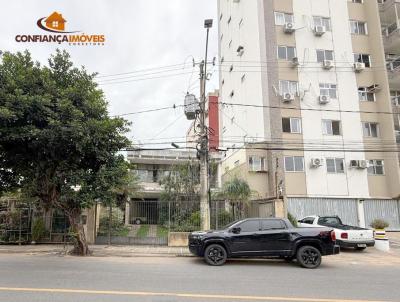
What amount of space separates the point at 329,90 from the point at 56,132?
20147 millimetres

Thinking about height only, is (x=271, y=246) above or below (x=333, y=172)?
below

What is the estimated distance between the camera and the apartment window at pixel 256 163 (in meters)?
24.2

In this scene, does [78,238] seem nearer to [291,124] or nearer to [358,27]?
[291,124]

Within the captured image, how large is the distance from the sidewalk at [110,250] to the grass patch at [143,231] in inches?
59.9

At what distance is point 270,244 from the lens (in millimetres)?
11523

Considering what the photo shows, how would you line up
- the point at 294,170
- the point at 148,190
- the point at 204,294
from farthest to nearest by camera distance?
the point at 148,190 < the point at 294,170 < the point at 204,294

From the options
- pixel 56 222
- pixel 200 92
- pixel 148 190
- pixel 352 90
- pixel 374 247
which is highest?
pixel 352 90

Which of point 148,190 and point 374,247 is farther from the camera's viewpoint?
point 148,190

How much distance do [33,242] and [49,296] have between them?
11.1m

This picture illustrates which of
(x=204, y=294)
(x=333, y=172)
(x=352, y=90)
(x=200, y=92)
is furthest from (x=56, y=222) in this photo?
(x=352, y=90)

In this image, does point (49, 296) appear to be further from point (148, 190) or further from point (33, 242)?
point (148, 190)

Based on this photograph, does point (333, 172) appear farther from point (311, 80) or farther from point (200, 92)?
point (200, 92)

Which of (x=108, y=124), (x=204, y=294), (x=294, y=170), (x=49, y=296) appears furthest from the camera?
(x=294, y=170)

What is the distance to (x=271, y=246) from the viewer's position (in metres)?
11.5
